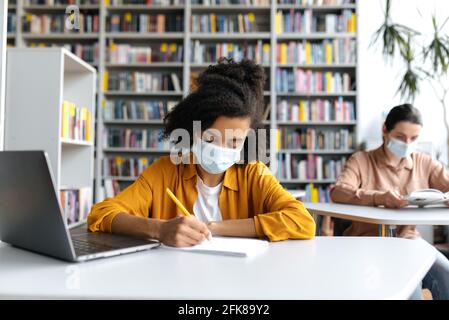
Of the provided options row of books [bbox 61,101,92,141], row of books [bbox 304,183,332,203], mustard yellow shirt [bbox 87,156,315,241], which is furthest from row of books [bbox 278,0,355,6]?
mustard yellow shirt [bbox 87,156,315,241]

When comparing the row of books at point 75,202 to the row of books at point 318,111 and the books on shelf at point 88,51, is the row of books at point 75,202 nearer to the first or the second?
the books on shelf at point 88,51

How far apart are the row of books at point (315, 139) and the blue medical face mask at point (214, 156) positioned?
348 centimetres

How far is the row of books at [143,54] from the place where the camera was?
15.9 feet

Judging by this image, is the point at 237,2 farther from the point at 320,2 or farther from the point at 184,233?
the point at 184,233

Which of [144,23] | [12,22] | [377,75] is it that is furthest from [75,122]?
[377,75]

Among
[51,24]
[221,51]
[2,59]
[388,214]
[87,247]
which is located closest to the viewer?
[87,247]

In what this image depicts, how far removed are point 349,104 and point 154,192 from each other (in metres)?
3.70

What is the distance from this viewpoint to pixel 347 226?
233 cm

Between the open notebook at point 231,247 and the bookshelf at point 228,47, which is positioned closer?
the open notebook at point 231,247

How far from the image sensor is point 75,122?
3.03 m

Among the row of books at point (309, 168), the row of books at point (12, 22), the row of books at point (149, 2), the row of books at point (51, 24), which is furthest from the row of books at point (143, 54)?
the row of books at point (309, 168)

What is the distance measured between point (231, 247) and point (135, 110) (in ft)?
13.4

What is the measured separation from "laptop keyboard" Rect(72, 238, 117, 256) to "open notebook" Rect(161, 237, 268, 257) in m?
0.15
